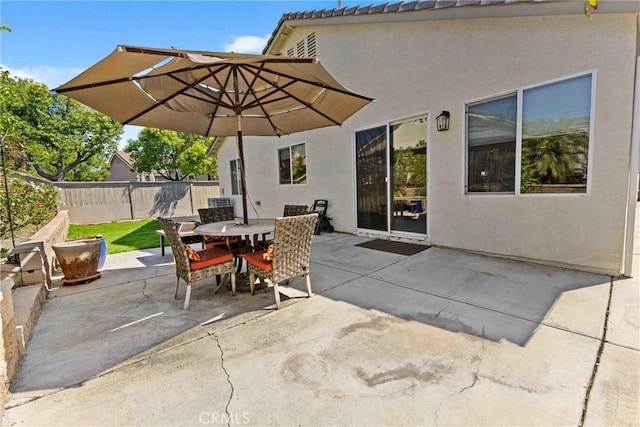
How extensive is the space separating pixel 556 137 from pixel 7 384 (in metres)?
5.95

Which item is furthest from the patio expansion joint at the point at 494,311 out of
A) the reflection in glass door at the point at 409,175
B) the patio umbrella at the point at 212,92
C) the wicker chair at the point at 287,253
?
the reflection in glass door at the point at 409,175

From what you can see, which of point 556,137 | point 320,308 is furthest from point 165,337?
point 556,137

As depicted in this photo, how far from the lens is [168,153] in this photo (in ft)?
73.5

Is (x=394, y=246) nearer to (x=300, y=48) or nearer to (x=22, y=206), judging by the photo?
(x=300, y=48)

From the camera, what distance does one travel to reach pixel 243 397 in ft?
5.79

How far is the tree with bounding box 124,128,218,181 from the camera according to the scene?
2147 centimetres

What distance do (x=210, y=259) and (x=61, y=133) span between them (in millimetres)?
22849

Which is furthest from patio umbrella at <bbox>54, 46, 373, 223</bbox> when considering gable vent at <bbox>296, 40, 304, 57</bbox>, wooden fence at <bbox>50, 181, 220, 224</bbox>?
wooden fence at <bbox>50, 181, 220, 224</bbox>

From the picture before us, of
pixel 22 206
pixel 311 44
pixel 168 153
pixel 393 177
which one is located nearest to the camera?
pixel 22 206

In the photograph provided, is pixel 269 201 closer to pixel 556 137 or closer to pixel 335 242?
pixel 335 242

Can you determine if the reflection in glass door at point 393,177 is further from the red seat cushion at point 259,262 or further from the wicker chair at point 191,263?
the wicker chair at point 191,263

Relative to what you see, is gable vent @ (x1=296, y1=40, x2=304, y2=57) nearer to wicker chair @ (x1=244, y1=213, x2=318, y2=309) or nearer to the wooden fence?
wicker chair @ (x1=244, y1=213, x2=318, y2=309)

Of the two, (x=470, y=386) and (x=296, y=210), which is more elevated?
(x=296, y=210)

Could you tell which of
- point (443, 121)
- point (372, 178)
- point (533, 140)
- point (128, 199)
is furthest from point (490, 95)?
point (128, 199)
